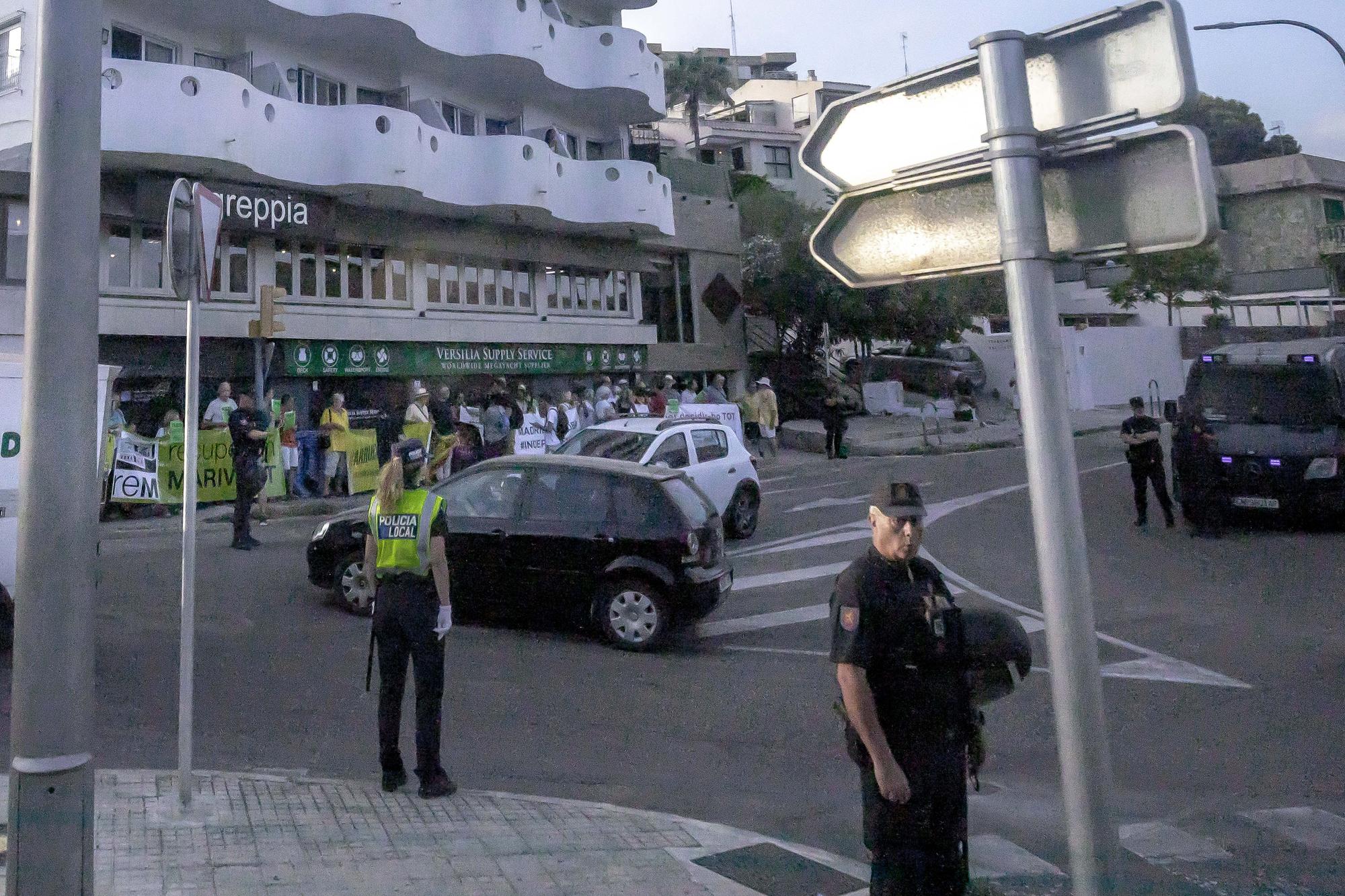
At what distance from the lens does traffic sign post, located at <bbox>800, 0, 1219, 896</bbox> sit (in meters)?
2.87

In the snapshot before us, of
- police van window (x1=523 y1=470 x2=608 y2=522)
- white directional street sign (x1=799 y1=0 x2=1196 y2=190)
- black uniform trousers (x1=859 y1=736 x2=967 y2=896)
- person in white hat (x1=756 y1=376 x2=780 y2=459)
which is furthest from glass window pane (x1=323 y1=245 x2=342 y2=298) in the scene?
black uniform trousers (x1=859 y1=736 x2=967 y2=896)

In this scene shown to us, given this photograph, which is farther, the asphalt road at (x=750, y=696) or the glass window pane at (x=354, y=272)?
the glass window pane at (x=354, y=272)

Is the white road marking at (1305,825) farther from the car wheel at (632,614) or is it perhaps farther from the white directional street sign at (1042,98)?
the car wheel at (632,614)

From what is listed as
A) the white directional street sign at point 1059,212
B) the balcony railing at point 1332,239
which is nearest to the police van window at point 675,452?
the white directional street sign at point 1059,212

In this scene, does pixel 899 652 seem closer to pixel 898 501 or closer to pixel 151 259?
pixel 898 501

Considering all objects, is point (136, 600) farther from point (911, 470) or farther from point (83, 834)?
point (911, 470)

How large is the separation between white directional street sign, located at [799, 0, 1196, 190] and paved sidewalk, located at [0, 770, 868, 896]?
9.77 ft

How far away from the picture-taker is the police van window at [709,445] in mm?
14844

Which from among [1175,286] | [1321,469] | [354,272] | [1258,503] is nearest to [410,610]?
[1258,503]

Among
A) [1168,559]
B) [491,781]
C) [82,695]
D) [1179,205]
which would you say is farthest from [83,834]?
[1168,559]

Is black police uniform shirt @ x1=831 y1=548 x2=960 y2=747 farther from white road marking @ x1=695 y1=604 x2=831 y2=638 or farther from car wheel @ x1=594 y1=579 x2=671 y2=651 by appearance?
white road marking @ x1=695 y1=604 x2=831 y2=638

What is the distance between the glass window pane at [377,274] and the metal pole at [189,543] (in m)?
19.0

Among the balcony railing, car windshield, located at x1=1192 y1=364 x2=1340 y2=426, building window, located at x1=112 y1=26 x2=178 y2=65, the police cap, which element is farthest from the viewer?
the balcony railing

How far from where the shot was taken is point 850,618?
3.74 metres
